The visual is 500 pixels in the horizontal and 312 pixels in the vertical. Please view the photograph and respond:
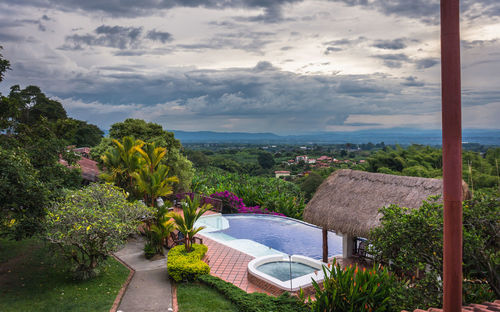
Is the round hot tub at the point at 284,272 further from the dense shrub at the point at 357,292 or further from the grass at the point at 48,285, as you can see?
the grass at the point at 48,285

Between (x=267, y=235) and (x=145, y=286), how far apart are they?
7.20 metres

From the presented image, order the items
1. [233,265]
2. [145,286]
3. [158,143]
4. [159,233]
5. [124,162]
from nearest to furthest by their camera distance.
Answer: [145,286] → [233,265] → [159,233] → [124,162] → [158,143]

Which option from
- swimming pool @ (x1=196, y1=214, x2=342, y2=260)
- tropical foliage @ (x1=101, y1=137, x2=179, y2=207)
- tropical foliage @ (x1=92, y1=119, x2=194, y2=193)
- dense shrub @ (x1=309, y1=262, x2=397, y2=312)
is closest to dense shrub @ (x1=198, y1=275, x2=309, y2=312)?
dense shrub @ (x1=309, y1=262, x2=397, y2=312)

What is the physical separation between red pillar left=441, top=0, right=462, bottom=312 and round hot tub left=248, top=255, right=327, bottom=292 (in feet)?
20.8

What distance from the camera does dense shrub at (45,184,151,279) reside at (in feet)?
26.1

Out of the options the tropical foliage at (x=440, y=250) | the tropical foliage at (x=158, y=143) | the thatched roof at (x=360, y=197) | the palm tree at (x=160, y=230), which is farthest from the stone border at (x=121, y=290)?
the tropical foliage at (x=158, y=143)

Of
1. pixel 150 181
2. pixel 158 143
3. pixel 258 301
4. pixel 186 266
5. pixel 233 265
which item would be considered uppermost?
pixel 158 143

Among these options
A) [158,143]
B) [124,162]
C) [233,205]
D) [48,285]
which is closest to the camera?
[48,285]

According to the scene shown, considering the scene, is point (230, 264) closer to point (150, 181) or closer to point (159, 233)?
point (159, 233)

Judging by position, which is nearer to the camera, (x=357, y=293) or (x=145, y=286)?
(x=357, y=293)

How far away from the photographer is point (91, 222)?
8.11 metres

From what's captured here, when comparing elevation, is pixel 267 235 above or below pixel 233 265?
below

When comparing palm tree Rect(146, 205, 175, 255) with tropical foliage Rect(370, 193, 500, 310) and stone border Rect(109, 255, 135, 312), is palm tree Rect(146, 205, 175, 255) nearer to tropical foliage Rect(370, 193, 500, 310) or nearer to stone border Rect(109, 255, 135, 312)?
stone border Rect(109, 255, 135, 312)

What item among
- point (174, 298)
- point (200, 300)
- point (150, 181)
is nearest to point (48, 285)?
point (174, 298)
